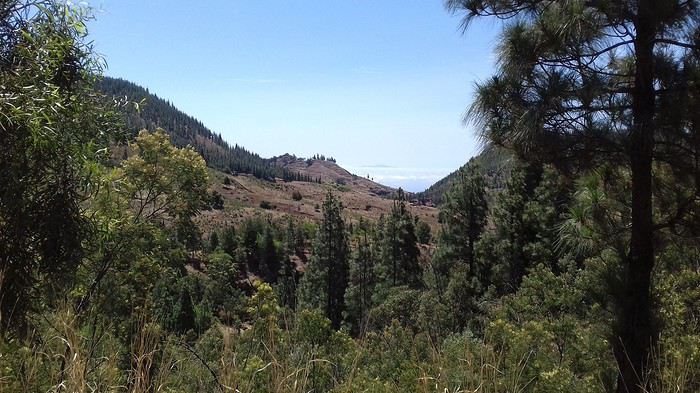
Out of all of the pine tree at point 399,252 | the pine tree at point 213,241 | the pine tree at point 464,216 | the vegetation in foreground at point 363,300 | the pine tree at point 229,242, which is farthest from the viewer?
the pine tree at point 229,242

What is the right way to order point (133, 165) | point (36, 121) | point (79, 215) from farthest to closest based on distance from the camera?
point (133, 165), point (79, 215), point (36, 121)

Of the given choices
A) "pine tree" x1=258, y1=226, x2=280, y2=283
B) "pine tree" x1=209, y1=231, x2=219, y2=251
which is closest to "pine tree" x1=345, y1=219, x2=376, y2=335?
"pine tree" x1=258, y1=226, x2=280, y2=283

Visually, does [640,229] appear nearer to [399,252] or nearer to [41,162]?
[41,162]

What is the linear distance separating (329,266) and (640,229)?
1517 inches

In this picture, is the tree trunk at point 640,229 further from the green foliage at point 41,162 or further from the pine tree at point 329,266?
the pine tree at point 329,266

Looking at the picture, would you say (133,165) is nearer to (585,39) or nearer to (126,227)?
(126,227)

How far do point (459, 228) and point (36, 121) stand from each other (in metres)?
28.1

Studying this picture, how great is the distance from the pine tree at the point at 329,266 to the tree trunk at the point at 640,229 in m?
36.1

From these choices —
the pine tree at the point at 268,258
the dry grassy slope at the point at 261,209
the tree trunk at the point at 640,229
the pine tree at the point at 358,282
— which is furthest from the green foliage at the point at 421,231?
the dry grassy slope at the point at 261,209

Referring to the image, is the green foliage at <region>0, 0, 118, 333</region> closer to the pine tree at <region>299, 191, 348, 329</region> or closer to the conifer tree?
the conifer tree

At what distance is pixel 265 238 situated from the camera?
8112 centimetres

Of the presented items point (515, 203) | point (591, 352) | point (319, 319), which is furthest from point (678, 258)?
point (515, 203)

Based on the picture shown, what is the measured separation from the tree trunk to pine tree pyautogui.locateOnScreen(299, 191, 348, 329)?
1421 inches

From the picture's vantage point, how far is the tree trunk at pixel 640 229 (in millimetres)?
4656
